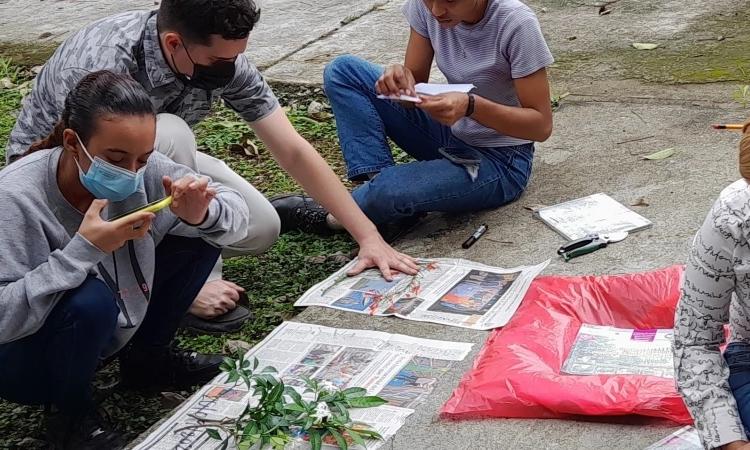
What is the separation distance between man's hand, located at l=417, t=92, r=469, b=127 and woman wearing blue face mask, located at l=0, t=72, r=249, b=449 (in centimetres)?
81

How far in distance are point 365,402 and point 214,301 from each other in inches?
33.1

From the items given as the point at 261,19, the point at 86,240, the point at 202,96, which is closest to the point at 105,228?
the point at 86,240

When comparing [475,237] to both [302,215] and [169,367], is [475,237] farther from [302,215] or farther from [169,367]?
[169,367]

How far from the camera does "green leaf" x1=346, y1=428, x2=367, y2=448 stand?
2197mm

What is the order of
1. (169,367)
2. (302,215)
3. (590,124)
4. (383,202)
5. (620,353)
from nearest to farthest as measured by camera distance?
(620,353), (169,367), (383,202), (302,215), (590,124)

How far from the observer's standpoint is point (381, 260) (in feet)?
10.1

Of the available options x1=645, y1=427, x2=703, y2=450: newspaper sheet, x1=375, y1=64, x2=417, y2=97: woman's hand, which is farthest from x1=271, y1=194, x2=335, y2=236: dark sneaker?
x1=645, y1=427, x2=703, y2=450: newspaper sheet

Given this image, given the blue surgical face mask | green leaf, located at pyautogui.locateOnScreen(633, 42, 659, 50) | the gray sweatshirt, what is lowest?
green leaf, located at pyautogui.locateOnScreen(633, 42, 659, 50)

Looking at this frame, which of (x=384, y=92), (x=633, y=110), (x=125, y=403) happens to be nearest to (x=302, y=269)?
(x=384, y=92)

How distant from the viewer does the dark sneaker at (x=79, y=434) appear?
234 centimetres

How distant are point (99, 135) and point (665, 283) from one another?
1533mm

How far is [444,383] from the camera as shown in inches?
97.3

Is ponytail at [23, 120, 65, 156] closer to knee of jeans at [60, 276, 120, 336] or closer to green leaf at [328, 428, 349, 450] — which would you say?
knee of jeans at [60, 276, 120, 336]

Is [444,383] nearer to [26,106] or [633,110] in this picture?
[26,106]
